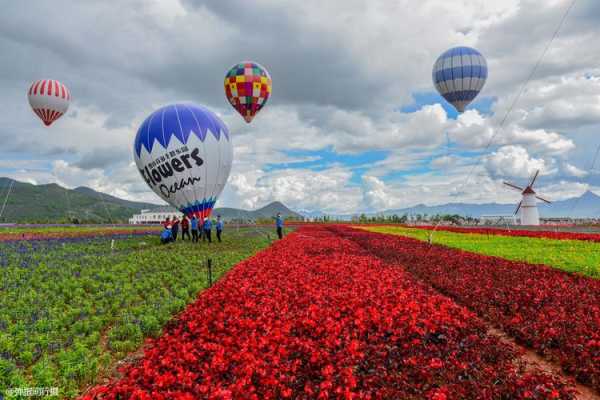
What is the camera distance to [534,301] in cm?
1014

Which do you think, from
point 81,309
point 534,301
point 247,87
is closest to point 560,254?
point 534,301

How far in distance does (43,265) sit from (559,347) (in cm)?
2096

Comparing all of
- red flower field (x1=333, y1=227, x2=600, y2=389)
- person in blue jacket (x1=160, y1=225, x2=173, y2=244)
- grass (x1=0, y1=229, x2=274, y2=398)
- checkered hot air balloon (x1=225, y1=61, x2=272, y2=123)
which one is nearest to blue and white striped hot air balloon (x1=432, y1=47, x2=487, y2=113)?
checkered hot air balloon (x1=225, y1=61, x2=272, y2=123)

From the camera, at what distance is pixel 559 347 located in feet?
24.7

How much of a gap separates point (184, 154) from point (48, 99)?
22.7 metres

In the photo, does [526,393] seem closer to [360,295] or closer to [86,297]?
[360,295]

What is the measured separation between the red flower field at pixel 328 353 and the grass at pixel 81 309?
0.75 meters

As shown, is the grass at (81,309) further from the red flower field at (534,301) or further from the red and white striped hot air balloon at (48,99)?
the red and white striped hot air balloon at (48,99)

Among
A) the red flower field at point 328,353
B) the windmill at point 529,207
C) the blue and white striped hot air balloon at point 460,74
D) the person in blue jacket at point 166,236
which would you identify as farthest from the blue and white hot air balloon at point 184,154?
the windmill at point 529,207

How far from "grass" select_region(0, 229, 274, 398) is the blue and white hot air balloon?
418 inches

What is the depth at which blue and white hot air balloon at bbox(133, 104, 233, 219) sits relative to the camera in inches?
1141

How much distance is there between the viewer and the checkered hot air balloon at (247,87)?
36.1 m

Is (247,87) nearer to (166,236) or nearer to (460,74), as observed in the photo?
(166,236)

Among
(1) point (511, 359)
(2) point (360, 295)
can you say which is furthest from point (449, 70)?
(1) point (511, 359)
